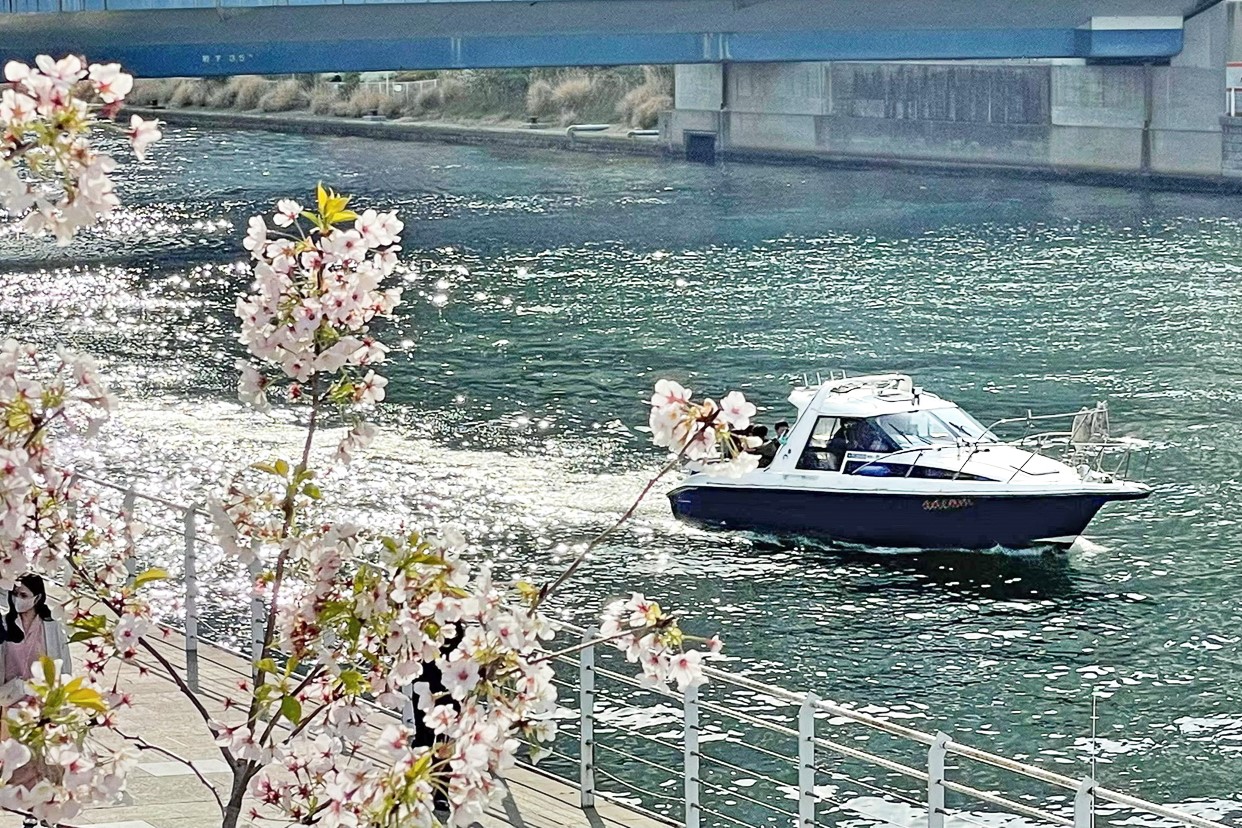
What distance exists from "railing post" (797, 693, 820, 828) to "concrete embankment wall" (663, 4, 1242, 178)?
6132 cm

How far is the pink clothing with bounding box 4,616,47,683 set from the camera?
10445 millimetres

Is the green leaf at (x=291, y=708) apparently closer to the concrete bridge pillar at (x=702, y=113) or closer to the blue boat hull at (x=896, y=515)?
the blue boat hull at (x=896, y=515)

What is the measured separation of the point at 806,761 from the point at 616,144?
7737 cm

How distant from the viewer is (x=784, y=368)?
42.9 meters

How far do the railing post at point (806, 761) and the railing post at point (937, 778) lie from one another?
2.42ft

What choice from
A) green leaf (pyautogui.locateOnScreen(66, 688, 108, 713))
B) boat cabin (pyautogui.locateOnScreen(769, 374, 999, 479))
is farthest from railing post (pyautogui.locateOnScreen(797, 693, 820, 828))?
boat cabin (pyautogui.locateOnScreen(769, 374, 999, 479))

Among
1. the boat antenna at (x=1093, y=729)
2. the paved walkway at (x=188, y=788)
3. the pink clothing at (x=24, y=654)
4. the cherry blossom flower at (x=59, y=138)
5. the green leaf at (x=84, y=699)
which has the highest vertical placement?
the cherry blossom flower at (x=59, y=138)

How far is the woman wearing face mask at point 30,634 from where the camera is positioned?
823 centimetres

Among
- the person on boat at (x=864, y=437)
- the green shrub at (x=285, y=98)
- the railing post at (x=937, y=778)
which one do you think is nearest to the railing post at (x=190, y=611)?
the railing post at (x=937, y=778)

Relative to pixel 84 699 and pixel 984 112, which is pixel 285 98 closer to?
pixel 984 112

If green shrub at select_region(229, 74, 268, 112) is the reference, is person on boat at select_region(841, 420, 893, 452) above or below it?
below

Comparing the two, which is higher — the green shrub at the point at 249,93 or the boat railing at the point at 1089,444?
the green shrub at the point at 249,93

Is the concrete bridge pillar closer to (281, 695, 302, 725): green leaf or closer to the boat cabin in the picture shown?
the boat cabin

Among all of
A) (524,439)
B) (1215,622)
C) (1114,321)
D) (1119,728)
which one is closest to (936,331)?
(1114,321)
